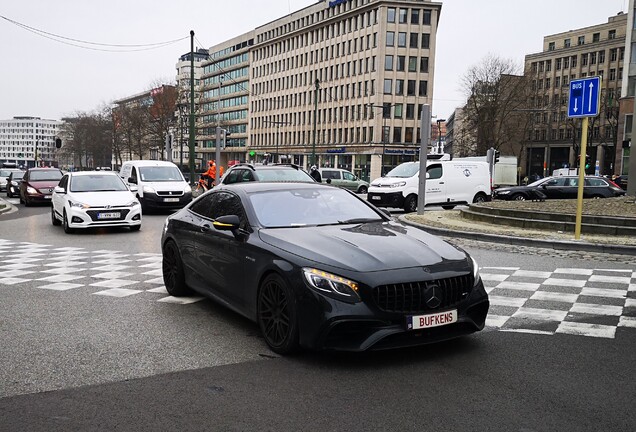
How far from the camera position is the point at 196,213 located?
737 centimetres

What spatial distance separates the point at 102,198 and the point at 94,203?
36 centimetres

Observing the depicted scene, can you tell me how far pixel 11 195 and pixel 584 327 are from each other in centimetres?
3313

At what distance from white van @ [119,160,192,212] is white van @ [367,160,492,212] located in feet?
22.0

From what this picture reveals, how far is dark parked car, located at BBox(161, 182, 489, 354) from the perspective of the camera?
15.7 feet

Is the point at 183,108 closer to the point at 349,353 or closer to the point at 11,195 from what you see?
the point at 11,195

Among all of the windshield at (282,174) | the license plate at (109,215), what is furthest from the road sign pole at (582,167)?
the license plate at (109,215)

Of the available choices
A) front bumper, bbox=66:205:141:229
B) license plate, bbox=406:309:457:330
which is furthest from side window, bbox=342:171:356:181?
license plate, bbox=406:309:457:330

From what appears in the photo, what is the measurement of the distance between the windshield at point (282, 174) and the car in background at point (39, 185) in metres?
11.7

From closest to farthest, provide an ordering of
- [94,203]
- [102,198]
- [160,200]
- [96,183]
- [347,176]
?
[94,203] < [102,198] < [96,183] < [160,200] < [347,176]

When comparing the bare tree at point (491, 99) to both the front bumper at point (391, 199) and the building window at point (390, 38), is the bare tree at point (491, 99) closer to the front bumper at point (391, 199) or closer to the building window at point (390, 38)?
the building window at point (390, 38)

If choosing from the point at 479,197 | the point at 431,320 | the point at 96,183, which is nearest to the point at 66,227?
the point at 96,183

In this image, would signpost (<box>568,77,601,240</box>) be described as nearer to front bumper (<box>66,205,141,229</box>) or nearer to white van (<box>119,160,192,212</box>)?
front bumper (<box>66,205,141,229</box>)

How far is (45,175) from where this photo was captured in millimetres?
26344

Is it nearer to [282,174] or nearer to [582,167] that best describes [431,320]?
[582,167]
